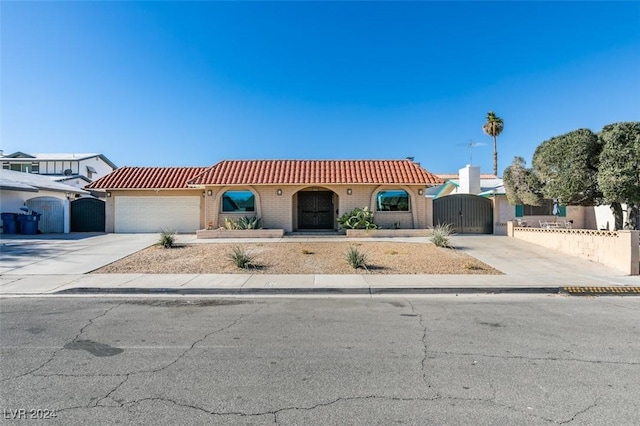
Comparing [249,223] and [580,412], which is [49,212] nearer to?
[249,223]

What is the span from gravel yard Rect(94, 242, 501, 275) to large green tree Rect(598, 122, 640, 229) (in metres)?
5.63

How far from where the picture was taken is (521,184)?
17844 millimetres

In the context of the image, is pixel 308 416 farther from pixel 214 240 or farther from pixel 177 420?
pixel 214 240

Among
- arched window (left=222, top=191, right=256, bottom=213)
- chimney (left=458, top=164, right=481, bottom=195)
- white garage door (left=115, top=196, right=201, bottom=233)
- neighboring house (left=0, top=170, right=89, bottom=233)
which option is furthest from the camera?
chimney (left=458, top=164, right=481, bottom=195)

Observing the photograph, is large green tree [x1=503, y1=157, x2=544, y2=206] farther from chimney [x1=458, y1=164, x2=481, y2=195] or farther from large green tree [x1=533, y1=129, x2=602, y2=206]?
chimney [x1=458, y1=164, x2=481, y2=195]

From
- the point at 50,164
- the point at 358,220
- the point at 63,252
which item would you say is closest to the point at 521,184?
the point at 358,220

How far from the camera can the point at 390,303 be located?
27.2 ft

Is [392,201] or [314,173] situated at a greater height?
[314,173]

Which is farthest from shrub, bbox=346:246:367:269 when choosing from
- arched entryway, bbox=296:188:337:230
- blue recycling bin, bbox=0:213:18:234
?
blue recycling bin, bbox=0:213:18:234

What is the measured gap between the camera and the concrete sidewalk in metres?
9.49

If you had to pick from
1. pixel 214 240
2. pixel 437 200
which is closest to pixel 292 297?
pixel 214 240

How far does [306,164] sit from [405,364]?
1782 cm

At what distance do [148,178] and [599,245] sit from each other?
2216 cm

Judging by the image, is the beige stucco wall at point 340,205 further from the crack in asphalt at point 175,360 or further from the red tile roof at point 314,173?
the crack in asphalt at point 175,360
